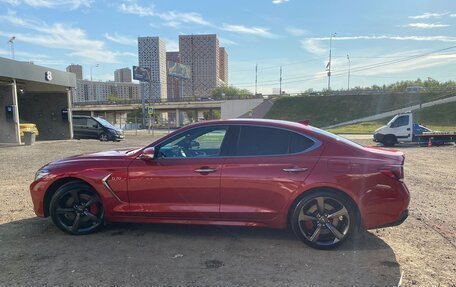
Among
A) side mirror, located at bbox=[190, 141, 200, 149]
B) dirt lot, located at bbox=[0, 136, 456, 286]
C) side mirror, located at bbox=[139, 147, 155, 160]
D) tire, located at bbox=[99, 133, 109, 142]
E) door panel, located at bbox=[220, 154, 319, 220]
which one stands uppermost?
side mirror, located at bbox=[190, 141, 200, 149]

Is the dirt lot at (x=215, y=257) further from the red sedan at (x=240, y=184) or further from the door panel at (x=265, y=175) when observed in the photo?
the door panel at (x=265, y=175)

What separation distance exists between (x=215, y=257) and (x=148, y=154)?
1.53 meters

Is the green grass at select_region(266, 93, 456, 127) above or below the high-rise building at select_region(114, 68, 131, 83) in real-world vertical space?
below

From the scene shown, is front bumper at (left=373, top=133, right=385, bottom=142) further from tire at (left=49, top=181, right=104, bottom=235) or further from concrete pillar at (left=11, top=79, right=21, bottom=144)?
tire at (left=49, top=181, right=104, bottom=235)

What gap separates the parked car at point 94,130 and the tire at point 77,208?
2147cm

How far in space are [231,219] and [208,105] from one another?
85178mm

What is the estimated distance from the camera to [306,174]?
14.7ft

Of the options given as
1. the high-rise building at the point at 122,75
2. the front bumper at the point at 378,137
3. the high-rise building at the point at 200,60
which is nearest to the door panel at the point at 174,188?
the front bumper at the point at 378,137

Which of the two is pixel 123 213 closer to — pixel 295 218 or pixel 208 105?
pixel 295 218

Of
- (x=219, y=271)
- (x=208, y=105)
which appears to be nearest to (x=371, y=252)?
(x=219, y=271)

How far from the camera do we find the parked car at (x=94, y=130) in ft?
84.6

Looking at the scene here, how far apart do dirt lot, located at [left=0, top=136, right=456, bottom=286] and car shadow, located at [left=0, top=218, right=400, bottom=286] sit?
0.4 inches

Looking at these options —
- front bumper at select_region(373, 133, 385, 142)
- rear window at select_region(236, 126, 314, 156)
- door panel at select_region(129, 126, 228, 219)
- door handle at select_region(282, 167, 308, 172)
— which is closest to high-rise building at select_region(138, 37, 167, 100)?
front bumper at select_region(373, 133, 385, 142)

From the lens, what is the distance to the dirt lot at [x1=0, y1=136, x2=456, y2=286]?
378 centimetres
